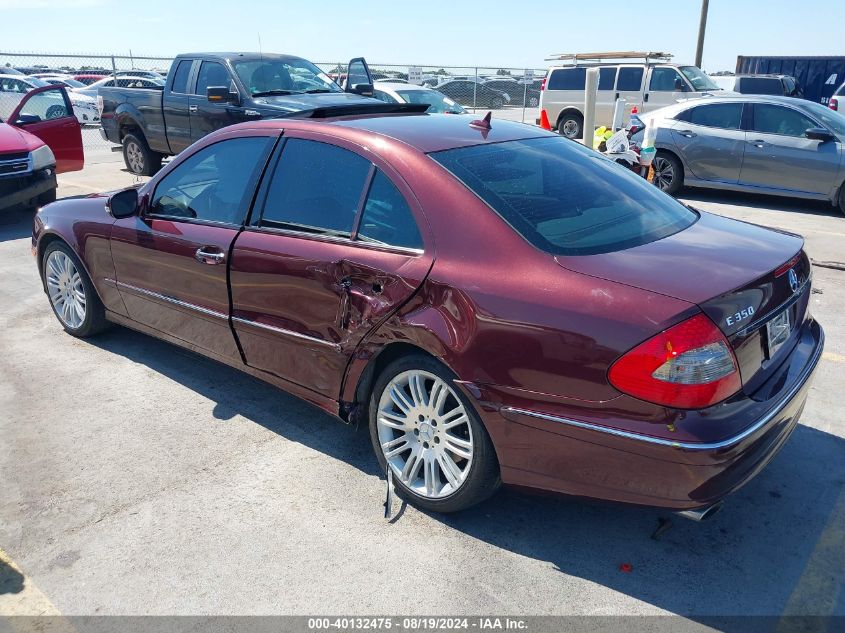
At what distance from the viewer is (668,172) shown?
10.7 metres

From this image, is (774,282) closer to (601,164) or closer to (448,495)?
(601,164)

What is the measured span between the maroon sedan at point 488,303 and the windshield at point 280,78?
6430 millimetres

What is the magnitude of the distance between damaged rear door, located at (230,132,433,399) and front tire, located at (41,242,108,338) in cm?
178

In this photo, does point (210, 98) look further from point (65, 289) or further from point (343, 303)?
point (343, 303)

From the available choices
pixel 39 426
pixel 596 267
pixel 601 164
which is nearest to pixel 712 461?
pixel 596 267

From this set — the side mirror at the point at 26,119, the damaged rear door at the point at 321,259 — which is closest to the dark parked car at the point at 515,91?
the side mirror at the point at 26,119

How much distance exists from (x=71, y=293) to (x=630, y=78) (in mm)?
14671

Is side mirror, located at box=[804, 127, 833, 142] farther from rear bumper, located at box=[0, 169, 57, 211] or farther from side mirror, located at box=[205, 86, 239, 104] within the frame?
rear bumper, located at box=[0, 169, 57, 211]

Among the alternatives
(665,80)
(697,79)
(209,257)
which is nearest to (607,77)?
(665,80)

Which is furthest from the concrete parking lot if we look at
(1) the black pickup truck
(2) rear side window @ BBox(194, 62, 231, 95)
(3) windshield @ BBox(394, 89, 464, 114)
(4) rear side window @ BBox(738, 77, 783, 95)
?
(4) rear side window @ BBox(738, 77, 783, 95)

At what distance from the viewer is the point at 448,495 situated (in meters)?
3.06

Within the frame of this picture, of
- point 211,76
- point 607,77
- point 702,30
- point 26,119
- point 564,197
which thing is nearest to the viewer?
point 564,197

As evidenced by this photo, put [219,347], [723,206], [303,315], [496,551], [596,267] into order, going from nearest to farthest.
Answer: [596,267] → [496,551] → [303,315] → [219,347] → [723,206]

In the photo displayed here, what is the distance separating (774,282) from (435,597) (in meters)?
1.77
